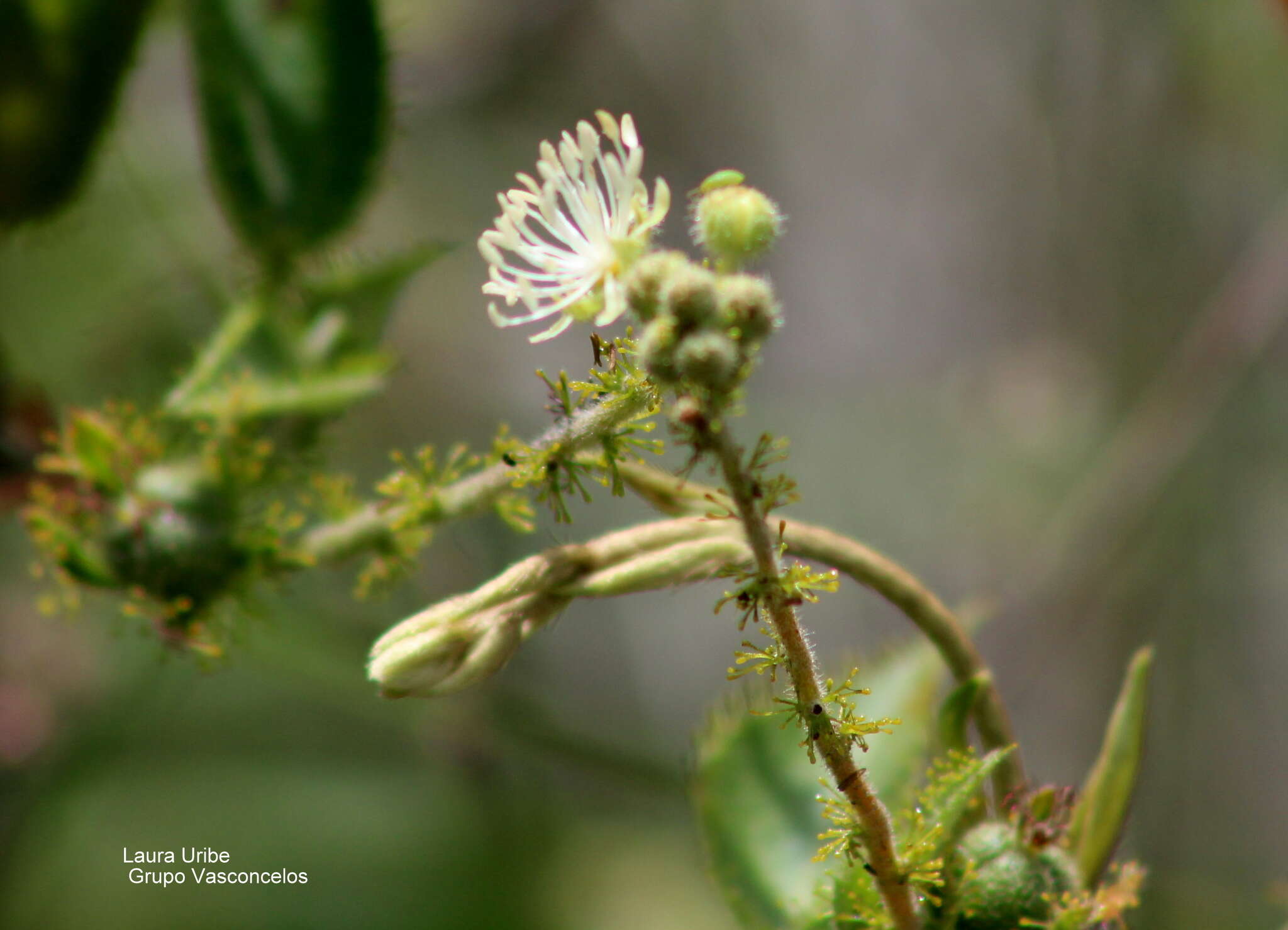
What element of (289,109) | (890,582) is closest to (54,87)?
(289,109)

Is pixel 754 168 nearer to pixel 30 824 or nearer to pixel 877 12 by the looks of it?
pixel 877 12

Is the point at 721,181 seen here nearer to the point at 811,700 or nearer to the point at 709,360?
the point at 709,360

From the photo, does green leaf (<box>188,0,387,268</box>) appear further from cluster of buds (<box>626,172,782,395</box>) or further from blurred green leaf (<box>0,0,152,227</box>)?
cluster of buds (<box>626,172,782,395</box>)

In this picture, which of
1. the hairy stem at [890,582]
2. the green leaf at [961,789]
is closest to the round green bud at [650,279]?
the hairy stem at [890,582]

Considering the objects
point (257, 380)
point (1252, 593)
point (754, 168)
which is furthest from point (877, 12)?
point (257, 380)

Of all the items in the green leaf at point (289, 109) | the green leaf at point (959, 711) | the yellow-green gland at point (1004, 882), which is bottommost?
the yellow-green gland at point (1004, 882)

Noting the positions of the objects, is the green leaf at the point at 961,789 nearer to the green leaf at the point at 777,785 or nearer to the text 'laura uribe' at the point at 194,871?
the green leaf at the point at 777,785

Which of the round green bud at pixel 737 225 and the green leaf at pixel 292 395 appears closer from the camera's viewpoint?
the round green bud at pixel 737 225
